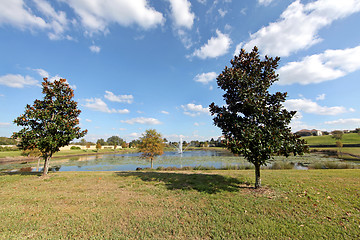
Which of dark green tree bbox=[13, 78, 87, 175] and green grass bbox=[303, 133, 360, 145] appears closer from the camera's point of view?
dark green tree bbox=[13, 78, 87, 175]

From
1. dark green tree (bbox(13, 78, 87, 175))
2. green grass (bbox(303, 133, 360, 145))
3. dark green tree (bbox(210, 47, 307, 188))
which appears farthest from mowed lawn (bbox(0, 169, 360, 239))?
green grass (bbox(303, 133, 360, 145))

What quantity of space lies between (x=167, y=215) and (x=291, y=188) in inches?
291

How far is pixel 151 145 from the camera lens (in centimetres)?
2434

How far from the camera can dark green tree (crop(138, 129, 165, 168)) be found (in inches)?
965

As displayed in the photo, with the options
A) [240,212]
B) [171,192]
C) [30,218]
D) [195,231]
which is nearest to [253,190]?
[240,212]

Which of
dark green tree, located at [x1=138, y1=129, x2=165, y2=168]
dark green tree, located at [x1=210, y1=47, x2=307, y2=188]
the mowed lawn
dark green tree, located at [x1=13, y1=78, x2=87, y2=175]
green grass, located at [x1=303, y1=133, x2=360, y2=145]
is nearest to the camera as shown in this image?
the mowed lawn

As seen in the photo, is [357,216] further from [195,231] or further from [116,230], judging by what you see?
[116,230]

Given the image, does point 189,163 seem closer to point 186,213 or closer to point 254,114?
point 254,114

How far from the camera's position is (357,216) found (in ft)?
17.8

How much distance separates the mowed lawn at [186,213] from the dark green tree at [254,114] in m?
2.10

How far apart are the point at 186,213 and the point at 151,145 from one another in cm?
1915

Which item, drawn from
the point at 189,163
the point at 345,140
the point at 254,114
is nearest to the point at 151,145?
the point at 189,163

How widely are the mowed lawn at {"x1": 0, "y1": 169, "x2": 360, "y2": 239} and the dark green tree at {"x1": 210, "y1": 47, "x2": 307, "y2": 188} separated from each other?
2.10m

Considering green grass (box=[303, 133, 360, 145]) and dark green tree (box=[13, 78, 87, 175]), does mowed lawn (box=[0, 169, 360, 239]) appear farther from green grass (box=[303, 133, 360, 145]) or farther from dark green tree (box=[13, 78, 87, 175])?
green grass (box=[303, 133, 360, 145])
